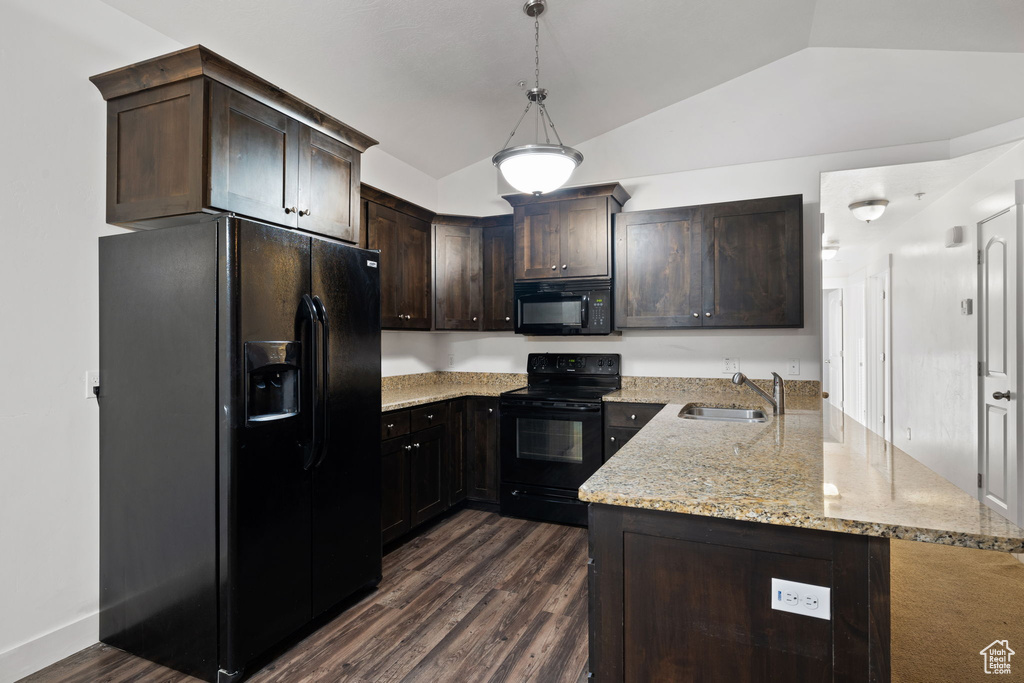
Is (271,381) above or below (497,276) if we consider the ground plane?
below

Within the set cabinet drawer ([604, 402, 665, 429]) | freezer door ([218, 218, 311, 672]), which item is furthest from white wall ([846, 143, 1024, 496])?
freezer door ([218, 218, 311, 672])

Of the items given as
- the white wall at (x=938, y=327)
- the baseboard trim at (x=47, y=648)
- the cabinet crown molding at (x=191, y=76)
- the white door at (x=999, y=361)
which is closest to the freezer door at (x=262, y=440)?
A: the cabinet crown molding at (x=191, y=76)

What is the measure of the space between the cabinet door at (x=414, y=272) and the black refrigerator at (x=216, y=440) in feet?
4.32

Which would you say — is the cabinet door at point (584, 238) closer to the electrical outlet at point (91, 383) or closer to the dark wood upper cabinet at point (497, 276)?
the dark wood upper cabinet at point (497, 276)

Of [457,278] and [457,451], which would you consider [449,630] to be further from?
[457,278]

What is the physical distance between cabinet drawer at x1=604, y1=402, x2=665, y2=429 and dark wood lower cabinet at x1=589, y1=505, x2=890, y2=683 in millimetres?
2078

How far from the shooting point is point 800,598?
3.79 ft

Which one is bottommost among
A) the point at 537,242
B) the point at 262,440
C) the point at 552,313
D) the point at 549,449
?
the point at 549,449

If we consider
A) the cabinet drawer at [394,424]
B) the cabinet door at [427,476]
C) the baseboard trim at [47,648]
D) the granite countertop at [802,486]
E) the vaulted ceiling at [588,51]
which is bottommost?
the baseboard trim at [47,648]

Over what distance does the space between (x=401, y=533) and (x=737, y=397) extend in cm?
239

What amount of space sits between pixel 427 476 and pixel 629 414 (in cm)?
142

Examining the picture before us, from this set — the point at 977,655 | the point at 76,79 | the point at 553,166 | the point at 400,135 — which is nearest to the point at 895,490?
the point at 977,655

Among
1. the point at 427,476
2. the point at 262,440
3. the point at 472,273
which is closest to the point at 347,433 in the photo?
the point at 262,440

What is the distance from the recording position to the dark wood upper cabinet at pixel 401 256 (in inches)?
134
